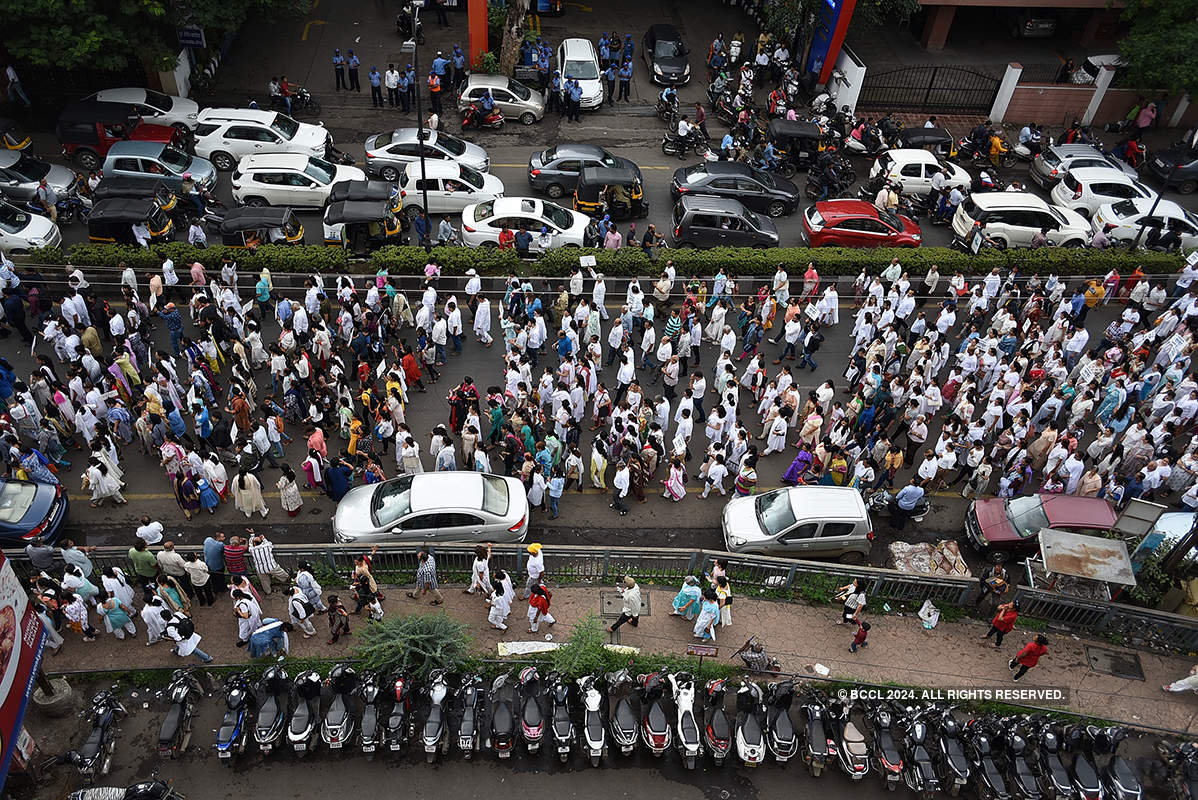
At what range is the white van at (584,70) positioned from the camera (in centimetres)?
2802

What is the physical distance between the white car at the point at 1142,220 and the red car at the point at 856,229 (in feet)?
18.0

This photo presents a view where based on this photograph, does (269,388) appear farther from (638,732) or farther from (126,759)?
(638,732)

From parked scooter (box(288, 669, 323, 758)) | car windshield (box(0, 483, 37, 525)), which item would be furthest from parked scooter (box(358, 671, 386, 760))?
car windshield (box(0, 483, 37, 525))

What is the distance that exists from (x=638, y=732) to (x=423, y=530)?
182 inches

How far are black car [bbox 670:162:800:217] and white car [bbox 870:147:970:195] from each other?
116 inches

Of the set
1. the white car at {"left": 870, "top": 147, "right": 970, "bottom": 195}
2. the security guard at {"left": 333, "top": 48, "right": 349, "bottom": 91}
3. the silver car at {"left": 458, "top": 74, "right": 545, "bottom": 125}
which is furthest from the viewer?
the security guard at {"left": 333, "top": 48, "right": 349, "bottom": 91}

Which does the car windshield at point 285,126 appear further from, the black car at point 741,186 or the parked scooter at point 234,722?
the parked scooter at point 234,722

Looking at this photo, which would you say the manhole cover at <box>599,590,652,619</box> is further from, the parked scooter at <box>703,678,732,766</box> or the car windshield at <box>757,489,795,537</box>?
the car windshield at <box>757,489,795,537</box>

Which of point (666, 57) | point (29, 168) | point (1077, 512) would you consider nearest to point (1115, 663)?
point (1077, 512)

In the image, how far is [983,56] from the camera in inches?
1282

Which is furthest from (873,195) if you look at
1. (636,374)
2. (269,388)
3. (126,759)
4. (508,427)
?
(126,759)

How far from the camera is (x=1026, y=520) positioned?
609 inches

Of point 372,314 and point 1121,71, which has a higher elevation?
point 1121,71

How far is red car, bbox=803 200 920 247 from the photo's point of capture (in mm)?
22844
